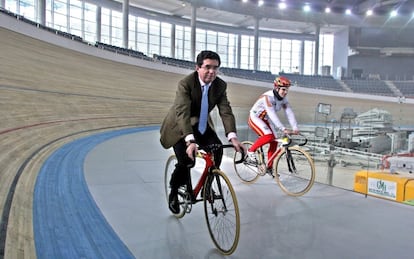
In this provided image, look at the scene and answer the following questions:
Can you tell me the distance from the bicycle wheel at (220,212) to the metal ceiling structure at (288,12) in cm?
2917

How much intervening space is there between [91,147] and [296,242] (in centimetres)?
514

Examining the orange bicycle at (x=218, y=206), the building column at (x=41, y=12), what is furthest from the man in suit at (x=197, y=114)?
the building column at (x=41, y=12)

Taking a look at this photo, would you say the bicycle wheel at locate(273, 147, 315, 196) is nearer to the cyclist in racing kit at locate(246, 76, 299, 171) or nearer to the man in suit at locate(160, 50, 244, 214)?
the cyclist in racing kit at locate(246, 76, 299, 171)

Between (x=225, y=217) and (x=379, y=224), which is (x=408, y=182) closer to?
(x=379, y=224)

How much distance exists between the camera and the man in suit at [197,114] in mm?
2174

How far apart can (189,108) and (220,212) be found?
73 centimetres

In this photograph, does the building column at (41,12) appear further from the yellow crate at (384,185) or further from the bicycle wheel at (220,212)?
the bicycle wheel at (220,212)

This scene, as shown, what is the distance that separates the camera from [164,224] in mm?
2619

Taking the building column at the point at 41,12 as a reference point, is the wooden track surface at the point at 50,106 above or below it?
below

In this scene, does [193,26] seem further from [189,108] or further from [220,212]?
[220,212]

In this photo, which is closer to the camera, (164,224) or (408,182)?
(164,224)

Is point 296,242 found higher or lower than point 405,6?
lower

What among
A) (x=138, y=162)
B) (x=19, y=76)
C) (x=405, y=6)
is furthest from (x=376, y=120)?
(x=405, y=6)

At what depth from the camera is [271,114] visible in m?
3.72
